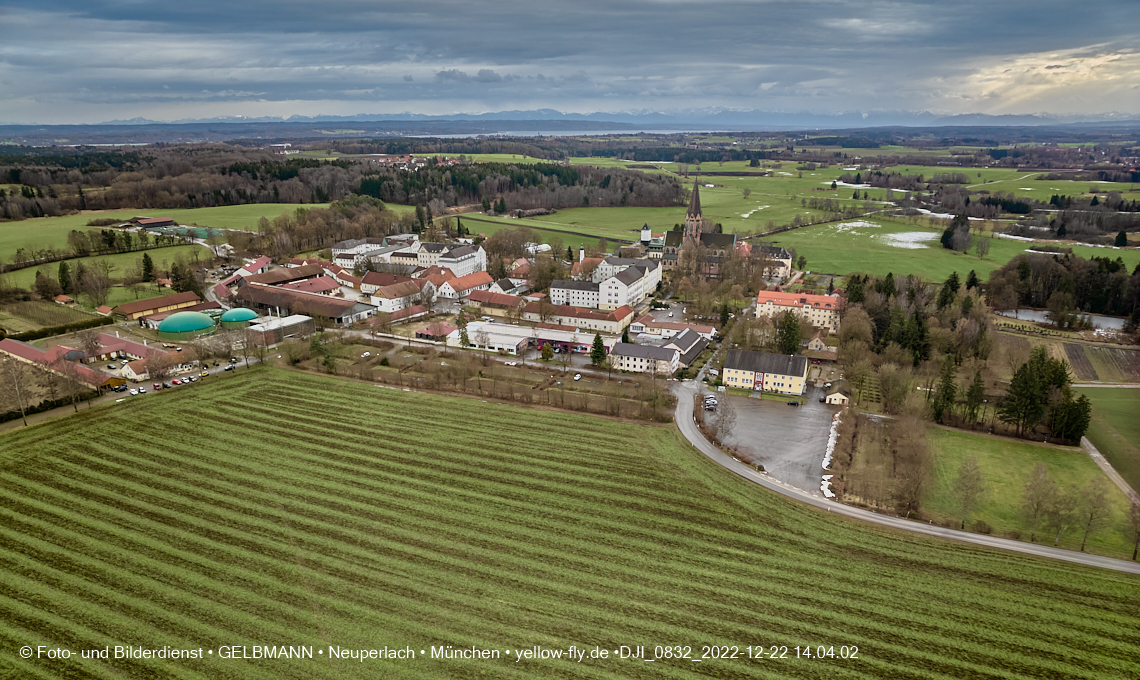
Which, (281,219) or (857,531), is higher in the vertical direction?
(281,219)

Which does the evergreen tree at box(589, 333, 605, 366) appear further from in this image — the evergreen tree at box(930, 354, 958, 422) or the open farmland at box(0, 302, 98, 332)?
the open farmland at box(0, 302, 98, 332)

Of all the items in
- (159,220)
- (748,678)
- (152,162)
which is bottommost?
(748,678)

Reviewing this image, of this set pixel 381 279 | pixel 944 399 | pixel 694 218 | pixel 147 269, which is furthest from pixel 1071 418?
pixel 147 269

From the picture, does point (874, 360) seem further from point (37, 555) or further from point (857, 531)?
point (37, 555)

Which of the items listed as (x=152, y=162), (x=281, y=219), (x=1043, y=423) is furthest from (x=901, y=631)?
(x=152, y=162)

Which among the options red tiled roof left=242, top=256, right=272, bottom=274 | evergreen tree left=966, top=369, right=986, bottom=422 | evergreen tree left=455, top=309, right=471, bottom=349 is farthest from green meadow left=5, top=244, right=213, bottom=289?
evergreen tree left=966, top=369, right=986, bottom=422

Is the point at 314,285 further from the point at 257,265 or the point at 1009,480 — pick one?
the point at 1009,480
